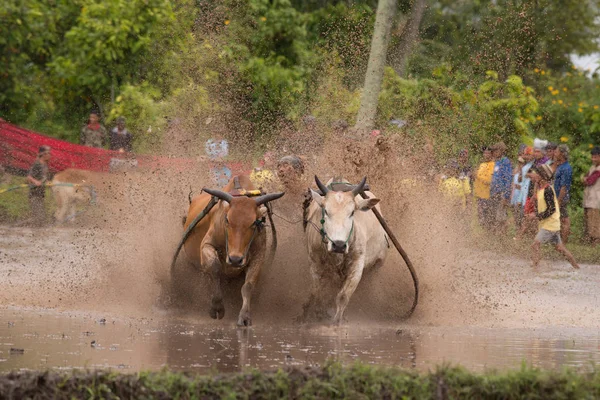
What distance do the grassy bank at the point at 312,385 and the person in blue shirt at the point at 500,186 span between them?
1124 centimetres

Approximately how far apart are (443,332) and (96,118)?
1104cm

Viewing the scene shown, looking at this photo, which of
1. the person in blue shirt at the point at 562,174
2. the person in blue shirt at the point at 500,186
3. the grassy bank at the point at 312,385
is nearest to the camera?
the grassy bank at the point at 312,385

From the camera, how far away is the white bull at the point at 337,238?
34.8 ft

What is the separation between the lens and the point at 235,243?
10617mm

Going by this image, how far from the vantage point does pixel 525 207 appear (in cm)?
1719

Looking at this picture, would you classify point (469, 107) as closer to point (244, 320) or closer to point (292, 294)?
point (292, 294)

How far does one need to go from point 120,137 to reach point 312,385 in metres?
13.7

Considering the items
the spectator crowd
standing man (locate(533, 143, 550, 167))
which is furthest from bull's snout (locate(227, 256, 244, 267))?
standing man (locate(533, 143, 550, 167))

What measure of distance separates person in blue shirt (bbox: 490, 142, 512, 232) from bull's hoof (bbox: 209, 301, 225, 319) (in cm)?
781

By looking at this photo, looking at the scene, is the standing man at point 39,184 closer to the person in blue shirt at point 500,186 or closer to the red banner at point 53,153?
the red banner at point 53,153

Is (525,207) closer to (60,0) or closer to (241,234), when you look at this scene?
(241,234)

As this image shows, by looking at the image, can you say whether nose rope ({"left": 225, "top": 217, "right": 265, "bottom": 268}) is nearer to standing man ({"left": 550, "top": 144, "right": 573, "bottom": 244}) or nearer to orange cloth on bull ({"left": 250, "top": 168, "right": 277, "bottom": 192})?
orange cloth on bull ({"left": 250, "top": 168, "right": 277, "bottom": 192})

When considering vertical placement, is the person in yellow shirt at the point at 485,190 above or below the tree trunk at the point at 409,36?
below

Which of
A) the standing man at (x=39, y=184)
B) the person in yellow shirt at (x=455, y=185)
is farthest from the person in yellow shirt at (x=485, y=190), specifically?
the standing man at (x=39, y=184)
